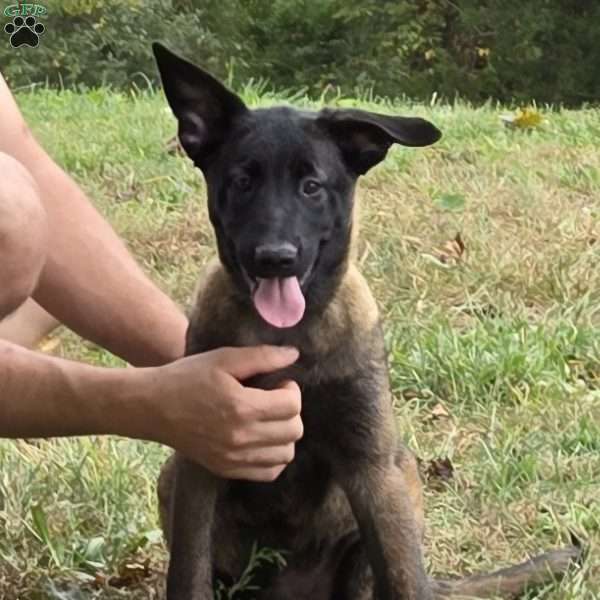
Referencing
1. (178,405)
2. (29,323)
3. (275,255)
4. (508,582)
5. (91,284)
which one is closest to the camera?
(275,255)

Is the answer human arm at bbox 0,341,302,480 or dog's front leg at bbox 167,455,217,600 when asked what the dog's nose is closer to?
human arm at bbox 0,341,302,480

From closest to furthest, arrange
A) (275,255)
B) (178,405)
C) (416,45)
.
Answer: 1. (275,255)
2. (178,405)
3. (416,45)

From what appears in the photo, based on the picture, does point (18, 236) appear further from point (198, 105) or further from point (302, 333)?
point (302, 333)

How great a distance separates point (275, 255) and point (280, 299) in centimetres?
14

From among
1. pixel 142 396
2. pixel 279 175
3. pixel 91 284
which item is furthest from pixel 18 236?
pixel 91 284

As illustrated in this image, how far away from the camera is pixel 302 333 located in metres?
2.63

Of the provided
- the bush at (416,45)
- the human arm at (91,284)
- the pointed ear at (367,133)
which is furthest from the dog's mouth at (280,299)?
the bush at (416,45)

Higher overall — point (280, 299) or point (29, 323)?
point (280, 299)

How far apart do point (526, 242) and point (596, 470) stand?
5.14 ft

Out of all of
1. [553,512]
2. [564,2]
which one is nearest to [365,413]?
[553,512]

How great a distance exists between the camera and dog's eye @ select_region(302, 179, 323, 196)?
97.7 inches

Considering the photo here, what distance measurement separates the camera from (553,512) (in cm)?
317

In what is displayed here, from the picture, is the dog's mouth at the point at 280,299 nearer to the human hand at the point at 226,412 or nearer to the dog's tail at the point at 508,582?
the human hand at the point at 226,412

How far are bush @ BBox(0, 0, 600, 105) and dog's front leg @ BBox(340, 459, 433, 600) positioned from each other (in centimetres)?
1373
